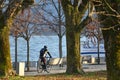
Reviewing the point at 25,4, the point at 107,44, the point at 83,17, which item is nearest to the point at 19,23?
the point at 83,17

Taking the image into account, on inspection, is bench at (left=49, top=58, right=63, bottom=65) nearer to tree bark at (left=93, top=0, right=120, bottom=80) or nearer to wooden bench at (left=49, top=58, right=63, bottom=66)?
wooden bench at (left=49, top=58, right=63, bottom=66)

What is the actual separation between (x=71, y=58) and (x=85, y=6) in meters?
2.61

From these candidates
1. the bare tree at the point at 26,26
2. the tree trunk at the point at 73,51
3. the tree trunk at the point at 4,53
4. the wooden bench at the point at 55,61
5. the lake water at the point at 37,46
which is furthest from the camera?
the lake water at the point at 37,46

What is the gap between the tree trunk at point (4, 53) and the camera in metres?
18.5

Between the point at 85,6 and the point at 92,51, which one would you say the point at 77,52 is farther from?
the point at 92,51

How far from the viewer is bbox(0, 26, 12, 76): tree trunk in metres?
18.5

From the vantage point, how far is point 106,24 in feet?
31.9

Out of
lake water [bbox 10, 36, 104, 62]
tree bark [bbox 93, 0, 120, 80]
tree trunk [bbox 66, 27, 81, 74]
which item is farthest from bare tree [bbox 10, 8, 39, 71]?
tree bark [bbox 93, 0, 120, 80]

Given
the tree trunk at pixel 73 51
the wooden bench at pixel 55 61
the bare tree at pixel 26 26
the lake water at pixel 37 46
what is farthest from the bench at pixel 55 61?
the lake water at pixel 37 46

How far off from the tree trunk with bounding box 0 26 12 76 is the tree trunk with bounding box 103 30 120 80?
30.3ft

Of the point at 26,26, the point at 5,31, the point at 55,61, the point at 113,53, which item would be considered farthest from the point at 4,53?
the point at 26,26

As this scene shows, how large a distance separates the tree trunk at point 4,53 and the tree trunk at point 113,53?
30.3ft

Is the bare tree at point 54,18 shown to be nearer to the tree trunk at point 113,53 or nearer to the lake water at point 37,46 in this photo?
the lake water at point 37,46

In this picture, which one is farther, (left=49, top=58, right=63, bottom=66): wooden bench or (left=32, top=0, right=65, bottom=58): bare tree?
(left=32, top=0, right=65, bottom=58): bare tree
